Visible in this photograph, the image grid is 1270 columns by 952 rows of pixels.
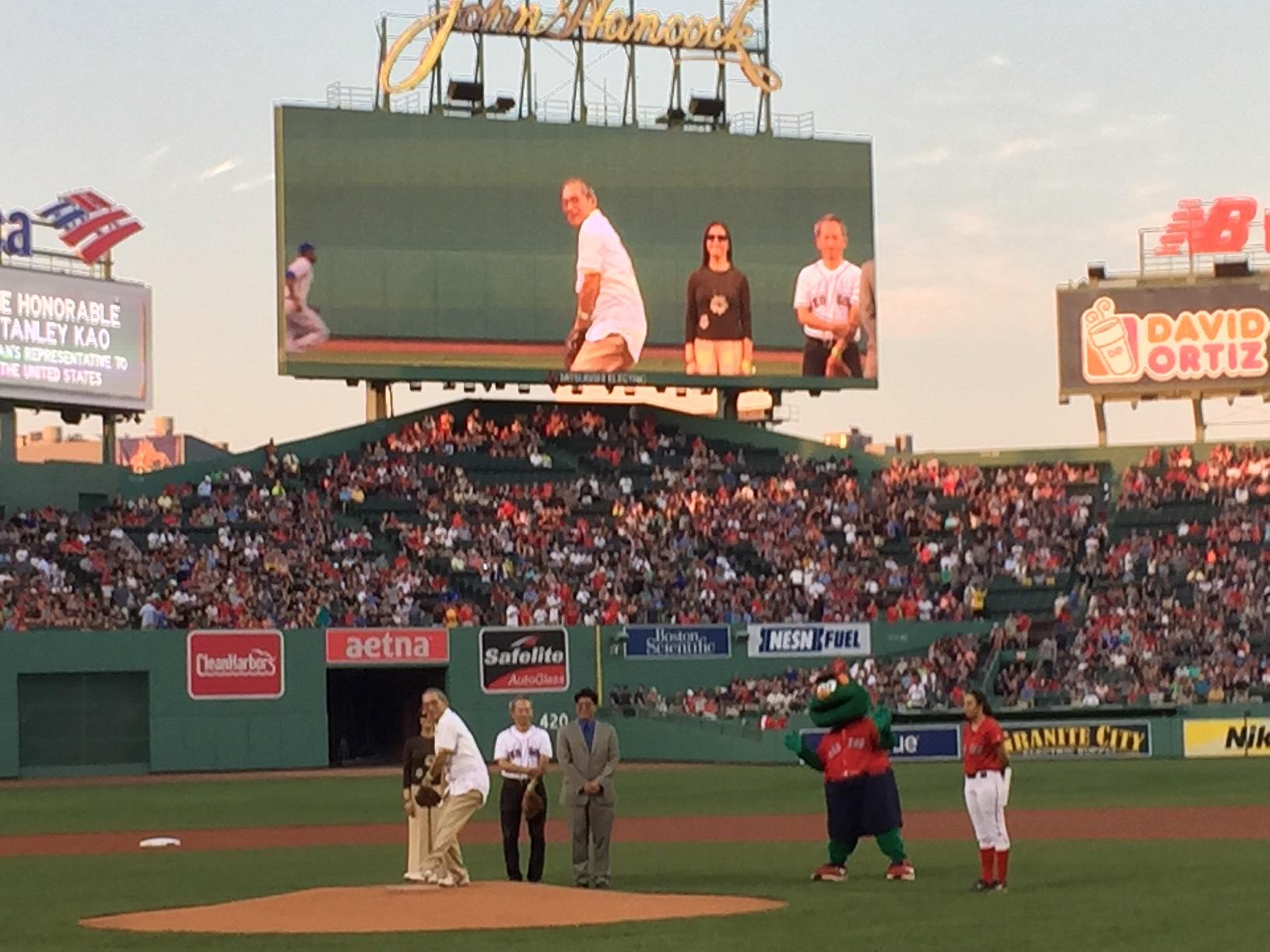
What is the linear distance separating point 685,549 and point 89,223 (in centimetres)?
1626

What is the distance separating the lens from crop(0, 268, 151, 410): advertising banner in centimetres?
5403

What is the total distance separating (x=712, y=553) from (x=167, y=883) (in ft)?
113

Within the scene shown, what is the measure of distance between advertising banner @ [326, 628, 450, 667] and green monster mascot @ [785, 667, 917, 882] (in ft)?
101

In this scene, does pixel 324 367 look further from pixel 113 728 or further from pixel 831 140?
pixel 831 140

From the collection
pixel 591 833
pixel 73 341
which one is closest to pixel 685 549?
pixel 73 341

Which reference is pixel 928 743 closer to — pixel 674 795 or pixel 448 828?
pixel 674 795

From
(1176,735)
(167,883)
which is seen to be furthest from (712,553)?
(167,883)

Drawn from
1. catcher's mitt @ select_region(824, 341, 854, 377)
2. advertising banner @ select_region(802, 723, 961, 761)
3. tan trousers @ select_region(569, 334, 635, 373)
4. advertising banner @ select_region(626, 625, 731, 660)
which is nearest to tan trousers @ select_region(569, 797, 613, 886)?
advertising banner @ select_region(802, 723, 961, 761)

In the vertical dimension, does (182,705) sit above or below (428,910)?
above

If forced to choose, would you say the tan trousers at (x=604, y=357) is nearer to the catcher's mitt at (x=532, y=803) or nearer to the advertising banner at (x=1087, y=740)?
the advertising banner at (x=1087, y=740)

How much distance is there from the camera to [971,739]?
1955cm

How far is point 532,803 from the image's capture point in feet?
67.3

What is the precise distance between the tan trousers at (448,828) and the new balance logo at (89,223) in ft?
131

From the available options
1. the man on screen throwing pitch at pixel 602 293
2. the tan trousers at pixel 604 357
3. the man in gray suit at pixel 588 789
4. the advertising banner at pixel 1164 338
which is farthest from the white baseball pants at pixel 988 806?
the advertising banner at pixel 1164 338
